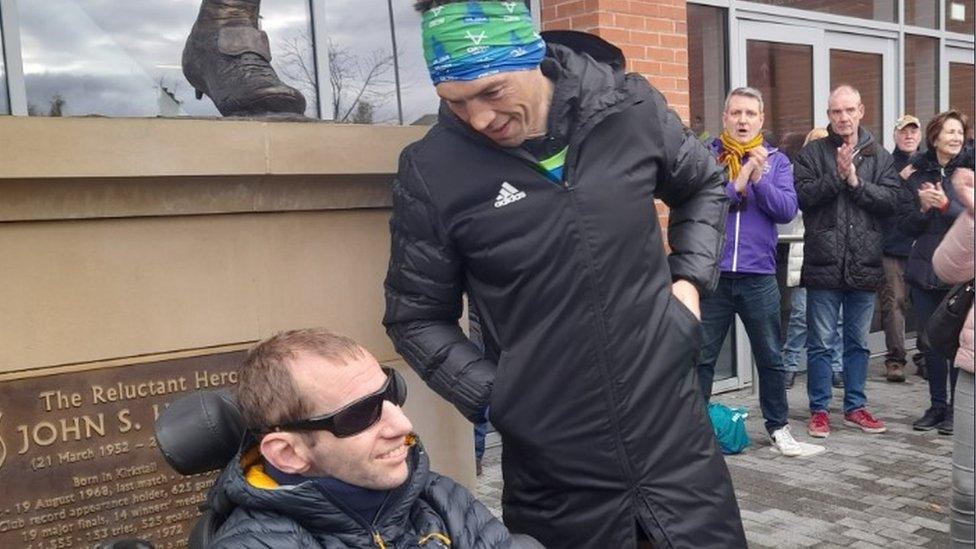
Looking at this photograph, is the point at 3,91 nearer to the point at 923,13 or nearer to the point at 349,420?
the point at 349,420

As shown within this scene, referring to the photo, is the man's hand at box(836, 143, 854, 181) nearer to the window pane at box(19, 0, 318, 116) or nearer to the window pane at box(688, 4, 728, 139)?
the window pane at box(688, 4, 728, 139)

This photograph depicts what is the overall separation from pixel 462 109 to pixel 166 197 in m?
0.80

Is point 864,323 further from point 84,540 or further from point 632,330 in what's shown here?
point 84,540

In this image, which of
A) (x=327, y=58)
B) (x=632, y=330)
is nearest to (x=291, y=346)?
(x=632, y=330)

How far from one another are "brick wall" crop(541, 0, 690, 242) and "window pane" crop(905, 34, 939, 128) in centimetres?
376

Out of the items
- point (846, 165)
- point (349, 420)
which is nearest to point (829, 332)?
point (846, 165)

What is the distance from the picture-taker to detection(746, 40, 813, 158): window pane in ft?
24.6

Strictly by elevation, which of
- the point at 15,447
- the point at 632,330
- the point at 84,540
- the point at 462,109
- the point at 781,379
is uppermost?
the point at 462,109

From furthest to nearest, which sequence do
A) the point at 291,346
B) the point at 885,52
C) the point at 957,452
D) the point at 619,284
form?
1. the point at 885,52
2. the point at 957,452
3. the point at 619,284
4. the point at 291,346

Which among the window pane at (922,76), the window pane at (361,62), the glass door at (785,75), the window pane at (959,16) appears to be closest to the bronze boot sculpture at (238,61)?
the window pane at (361,62)

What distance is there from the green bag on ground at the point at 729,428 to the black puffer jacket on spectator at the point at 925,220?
1401mm

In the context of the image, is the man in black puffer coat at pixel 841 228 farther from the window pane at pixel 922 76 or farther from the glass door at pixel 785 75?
the window pane at pixel 922 76

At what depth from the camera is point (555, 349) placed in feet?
8.26

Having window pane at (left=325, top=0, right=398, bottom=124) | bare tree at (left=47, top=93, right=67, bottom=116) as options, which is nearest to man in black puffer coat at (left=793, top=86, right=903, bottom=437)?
window pane at (left=325, top=0, right=398, bottom=124)
